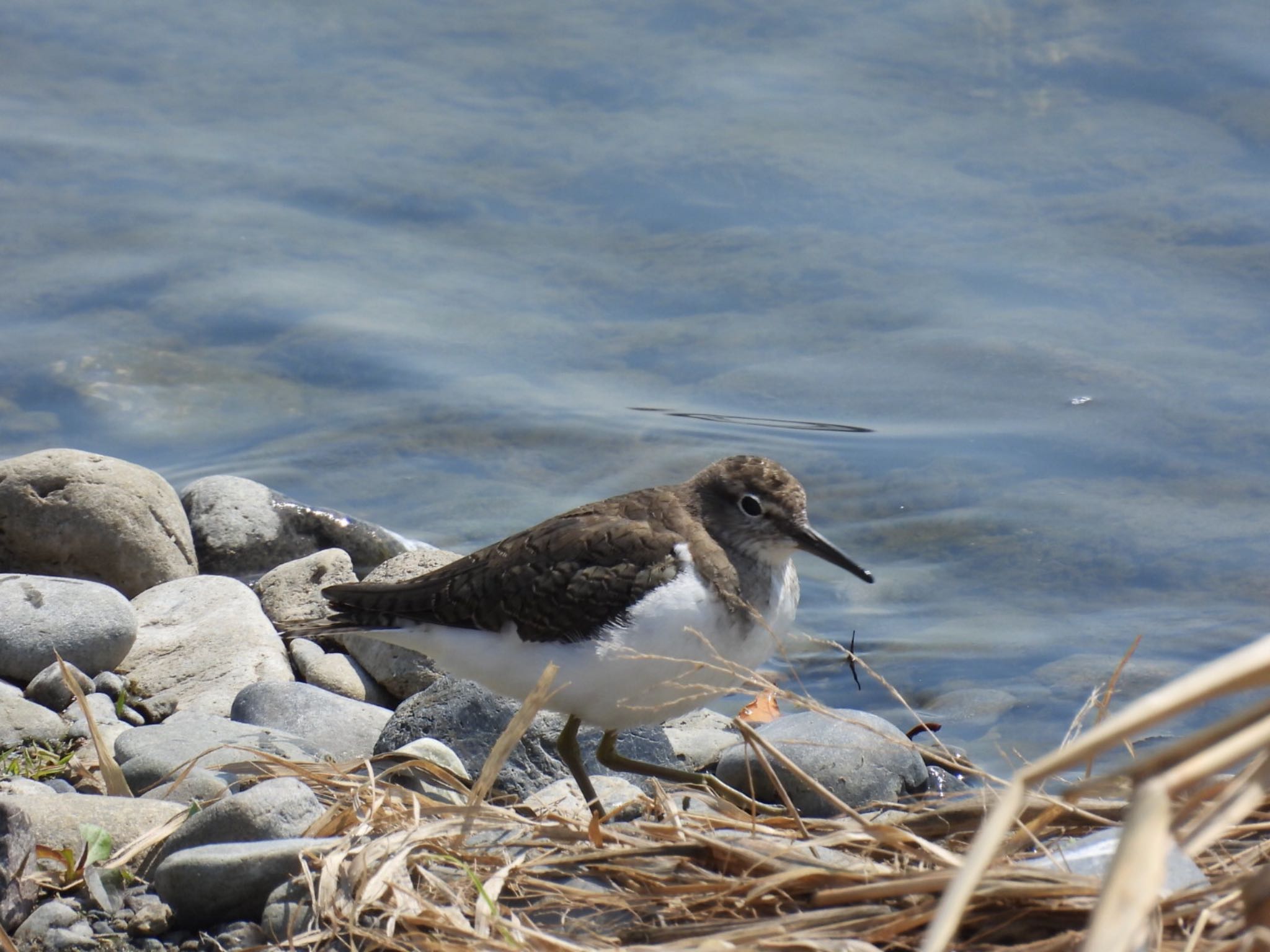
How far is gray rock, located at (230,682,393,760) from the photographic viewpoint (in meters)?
6.11

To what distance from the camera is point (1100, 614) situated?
7855 mm

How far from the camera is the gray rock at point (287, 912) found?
3596 mm

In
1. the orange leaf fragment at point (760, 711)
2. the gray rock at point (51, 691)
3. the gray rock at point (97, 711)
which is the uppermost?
the gray rock at point (51, 691)

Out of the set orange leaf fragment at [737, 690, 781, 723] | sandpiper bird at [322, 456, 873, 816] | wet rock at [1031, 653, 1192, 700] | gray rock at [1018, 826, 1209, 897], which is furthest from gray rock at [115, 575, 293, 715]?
gray rock at [1018, 826, 1209, 897]

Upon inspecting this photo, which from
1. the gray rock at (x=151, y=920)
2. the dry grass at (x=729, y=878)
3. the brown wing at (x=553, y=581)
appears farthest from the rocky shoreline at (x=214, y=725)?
the brown wing at (x=553, y=581)

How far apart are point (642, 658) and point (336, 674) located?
254 centimetres

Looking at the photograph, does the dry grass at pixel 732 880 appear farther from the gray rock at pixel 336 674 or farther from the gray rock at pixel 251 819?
the gray rock at pixel 336 674

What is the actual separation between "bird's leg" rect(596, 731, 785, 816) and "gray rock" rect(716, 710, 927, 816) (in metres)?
0.24

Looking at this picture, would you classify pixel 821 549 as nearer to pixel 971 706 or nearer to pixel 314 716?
pixel 971 706

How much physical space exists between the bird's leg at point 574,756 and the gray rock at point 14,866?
191cm

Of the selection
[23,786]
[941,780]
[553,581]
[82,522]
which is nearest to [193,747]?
[23,786]

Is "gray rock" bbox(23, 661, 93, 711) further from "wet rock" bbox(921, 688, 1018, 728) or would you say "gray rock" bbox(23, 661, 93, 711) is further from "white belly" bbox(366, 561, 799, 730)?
"wet rock" bbox(921, 688, 1018, 728)

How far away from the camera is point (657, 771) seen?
5516mm

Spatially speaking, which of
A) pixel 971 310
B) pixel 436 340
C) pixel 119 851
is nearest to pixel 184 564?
pixel 436 340
